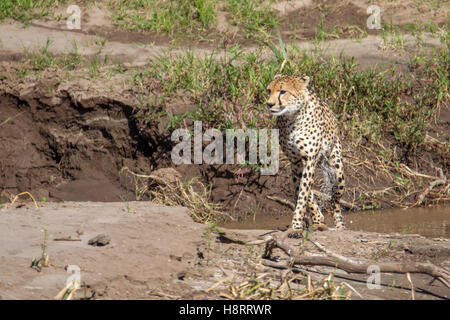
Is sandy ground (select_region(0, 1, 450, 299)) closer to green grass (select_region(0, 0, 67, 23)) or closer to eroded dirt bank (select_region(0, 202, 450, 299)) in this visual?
eroded dirt bank (select_region(0, 202, 450, 299))

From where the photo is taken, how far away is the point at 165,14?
1066cm

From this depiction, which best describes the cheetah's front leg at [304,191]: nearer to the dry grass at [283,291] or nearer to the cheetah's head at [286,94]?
the cheetah's head at [286,94]

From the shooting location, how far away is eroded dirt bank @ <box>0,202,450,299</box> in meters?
4.21

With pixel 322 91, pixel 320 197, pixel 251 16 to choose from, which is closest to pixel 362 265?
pixel 320 197

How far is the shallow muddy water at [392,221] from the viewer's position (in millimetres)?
7027

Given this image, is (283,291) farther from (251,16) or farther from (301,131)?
(251,16)

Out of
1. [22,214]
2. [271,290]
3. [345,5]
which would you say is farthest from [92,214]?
[345,5]

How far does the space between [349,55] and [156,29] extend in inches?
119

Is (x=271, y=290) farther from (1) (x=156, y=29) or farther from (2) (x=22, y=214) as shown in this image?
(1) (x=156, y=29)

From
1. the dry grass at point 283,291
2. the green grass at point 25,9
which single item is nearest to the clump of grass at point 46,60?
the green grass at point 25,9

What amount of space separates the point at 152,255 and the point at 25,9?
7.14 m

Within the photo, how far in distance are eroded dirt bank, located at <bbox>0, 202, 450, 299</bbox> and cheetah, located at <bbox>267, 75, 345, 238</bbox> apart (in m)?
0.51

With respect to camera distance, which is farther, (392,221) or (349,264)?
(392,221)

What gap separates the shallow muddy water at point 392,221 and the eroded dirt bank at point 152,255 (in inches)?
35.4
